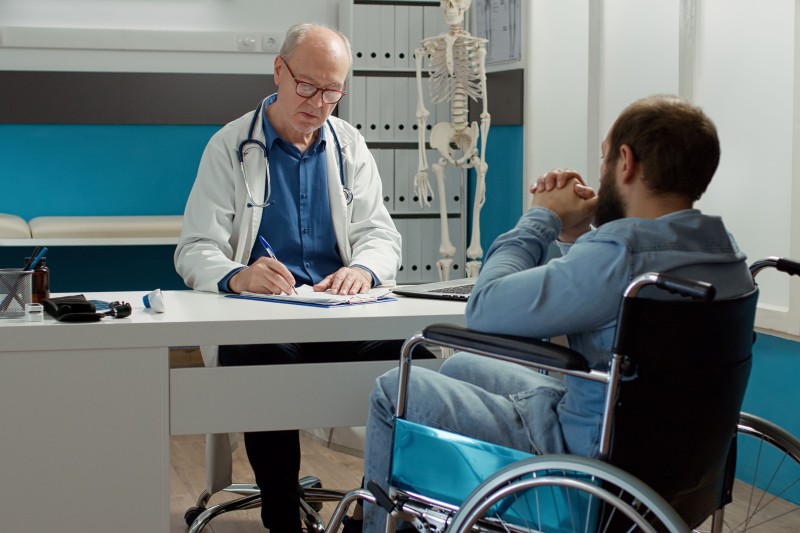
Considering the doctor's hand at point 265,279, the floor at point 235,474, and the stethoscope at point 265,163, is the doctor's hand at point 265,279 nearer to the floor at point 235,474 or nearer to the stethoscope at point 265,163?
the stethoscope at point 265,163

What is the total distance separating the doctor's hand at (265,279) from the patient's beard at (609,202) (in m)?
0.76

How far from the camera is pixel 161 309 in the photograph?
1688 millimetres

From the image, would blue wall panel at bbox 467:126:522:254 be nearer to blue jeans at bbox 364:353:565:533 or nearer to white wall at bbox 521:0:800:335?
white wall at bbox 521:0:800:335

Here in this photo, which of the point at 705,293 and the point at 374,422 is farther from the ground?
the point at 705,293

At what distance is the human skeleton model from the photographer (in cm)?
383

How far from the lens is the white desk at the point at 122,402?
5.00 ft

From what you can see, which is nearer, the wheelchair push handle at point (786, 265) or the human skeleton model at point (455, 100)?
the wheelchair push handle at point (786, 265)

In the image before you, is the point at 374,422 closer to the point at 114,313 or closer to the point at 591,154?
the point at 114,313

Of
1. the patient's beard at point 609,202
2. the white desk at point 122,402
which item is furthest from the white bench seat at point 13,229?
the patient's beard at point 609,202

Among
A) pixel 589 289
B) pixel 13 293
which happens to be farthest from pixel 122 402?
pixel 589 289

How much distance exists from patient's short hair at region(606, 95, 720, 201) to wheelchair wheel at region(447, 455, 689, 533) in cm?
43

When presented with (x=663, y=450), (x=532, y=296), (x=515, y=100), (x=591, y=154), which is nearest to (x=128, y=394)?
(x=532, y=296)

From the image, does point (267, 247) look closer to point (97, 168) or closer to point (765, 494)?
point (765, 494)

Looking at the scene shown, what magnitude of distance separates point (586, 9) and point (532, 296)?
111 inches
